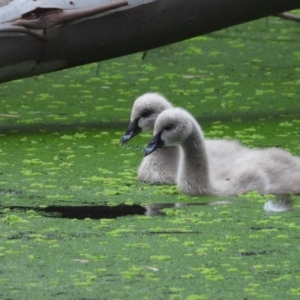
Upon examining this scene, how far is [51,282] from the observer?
4062 mm

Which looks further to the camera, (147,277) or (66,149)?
(66,149)

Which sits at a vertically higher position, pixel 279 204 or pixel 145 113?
pixel 145 113

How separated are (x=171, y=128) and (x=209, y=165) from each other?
11.1 inches

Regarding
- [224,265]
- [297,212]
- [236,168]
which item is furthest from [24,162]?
[224,265]

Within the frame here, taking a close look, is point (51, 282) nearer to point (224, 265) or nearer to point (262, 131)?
point (224, 265)

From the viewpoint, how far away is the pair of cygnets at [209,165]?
18.9 feet

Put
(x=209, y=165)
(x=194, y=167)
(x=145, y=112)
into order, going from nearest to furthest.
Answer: (x=194, y=167) < (x=209, y=165) < (x=145, y=112)

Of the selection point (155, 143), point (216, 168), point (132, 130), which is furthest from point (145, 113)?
point (216, 168)

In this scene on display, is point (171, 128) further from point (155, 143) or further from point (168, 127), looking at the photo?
point (155, 143)

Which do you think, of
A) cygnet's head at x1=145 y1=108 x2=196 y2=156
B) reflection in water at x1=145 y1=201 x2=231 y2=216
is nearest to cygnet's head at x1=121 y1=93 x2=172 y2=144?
cygnet's head at x1=145 y1=108 x2=196 y2=156

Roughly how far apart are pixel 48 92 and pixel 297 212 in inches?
149

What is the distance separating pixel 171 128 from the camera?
19.3ft

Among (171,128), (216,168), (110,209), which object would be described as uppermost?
(171,128)

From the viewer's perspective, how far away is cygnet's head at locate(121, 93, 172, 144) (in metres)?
6.47
